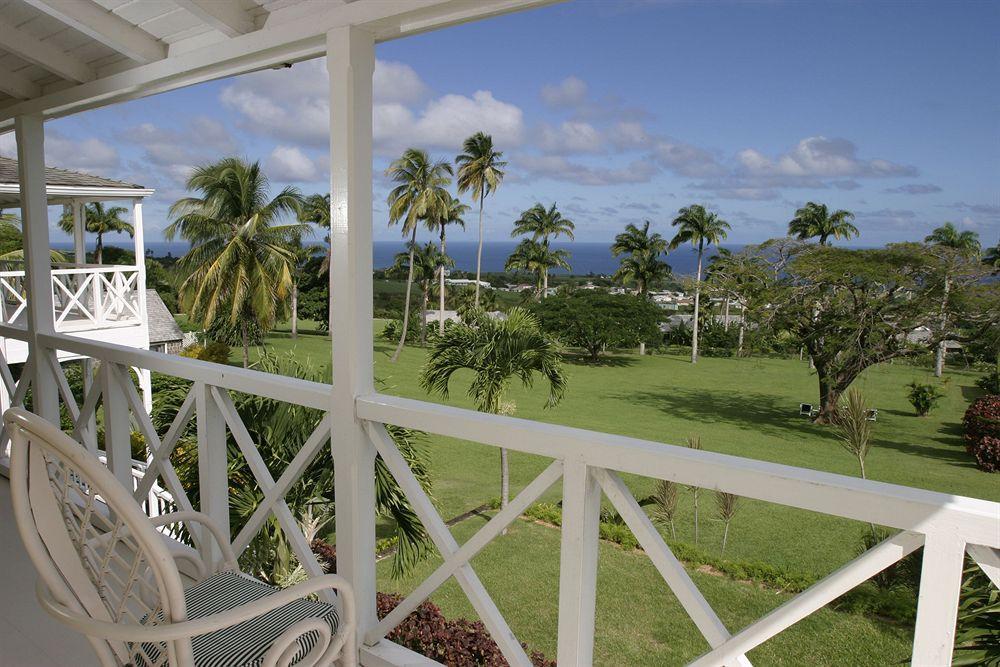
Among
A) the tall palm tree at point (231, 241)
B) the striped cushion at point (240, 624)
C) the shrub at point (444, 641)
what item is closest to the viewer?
the striped cushion at point (240, 624)

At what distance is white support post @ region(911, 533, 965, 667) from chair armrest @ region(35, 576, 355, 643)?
2.68ft

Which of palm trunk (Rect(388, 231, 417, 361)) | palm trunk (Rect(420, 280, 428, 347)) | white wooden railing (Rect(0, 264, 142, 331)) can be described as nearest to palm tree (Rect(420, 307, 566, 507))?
white wooden railing (Rect(0, 264, 142, 331))

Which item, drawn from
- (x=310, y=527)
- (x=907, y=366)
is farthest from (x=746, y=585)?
(x=907, y=366)

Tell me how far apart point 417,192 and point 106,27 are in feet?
91.5

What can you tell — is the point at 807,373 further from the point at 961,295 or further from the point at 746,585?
the point at 746,585

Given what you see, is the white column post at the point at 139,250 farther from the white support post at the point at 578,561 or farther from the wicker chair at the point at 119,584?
the white support post at the point at 578,561

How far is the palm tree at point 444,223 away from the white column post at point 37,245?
26471mm

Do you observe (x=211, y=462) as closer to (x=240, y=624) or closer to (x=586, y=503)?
(x=240, y=624)

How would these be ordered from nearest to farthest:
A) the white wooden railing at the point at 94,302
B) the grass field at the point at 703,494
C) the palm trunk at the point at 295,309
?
the white wooden railing at the point at 94,302, the grass field at the point at 703,494, the palm trunk at the point at 295,309

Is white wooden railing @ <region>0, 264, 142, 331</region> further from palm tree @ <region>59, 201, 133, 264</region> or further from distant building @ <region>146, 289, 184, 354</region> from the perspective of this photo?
palm tree @ <region>59, 201, 133, 264</region>

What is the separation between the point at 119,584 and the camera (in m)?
1.00

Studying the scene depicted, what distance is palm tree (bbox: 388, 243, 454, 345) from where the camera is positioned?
105 feet

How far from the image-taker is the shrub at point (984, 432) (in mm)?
20875

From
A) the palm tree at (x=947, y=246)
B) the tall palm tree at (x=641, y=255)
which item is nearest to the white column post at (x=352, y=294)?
the palm tree at (x=947, y=246)
